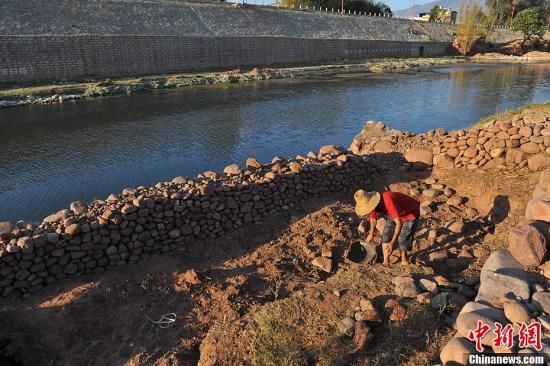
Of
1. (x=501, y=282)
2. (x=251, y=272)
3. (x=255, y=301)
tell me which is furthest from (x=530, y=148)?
(x=255, y=301)

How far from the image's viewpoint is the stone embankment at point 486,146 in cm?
974

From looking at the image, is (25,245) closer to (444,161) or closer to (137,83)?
(444,161)

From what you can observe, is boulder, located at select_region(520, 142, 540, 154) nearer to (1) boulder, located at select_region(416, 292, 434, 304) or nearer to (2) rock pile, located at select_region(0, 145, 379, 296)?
(2) rock pile, located at select_region(0, 145, 379, 296)

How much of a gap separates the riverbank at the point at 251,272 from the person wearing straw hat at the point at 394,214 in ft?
1.40

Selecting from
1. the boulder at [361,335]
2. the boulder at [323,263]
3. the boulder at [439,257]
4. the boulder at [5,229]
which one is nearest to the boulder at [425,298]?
the boulder at [361,335]

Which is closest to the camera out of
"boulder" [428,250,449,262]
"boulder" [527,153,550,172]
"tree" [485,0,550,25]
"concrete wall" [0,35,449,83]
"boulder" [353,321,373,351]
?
"boulder" [353,321,373,351]

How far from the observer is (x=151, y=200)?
26.6 feet

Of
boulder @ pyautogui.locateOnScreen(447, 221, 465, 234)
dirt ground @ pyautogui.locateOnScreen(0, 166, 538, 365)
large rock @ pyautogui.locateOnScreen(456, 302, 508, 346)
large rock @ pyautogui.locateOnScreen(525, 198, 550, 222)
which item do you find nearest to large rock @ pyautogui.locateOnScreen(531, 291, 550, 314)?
large rock @ pyautogui.locateOnScreen(456, 302, 508, 346)

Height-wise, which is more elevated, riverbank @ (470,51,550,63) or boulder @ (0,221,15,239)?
riverbank @ (470,51,550,63)

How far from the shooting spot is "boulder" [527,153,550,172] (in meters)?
9.43

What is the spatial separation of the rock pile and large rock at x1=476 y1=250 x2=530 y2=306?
4.70m

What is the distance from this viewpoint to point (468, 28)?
65438 millimetres

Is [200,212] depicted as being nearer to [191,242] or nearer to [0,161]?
[191,242]

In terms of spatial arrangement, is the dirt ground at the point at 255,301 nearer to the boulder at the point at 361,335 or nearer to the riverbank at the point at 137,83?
the boulder at the point at 361,335
